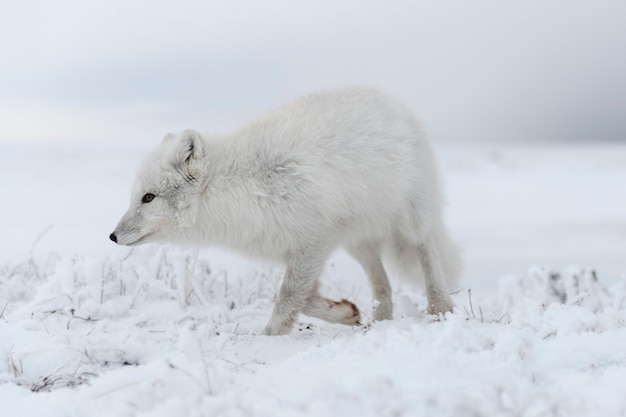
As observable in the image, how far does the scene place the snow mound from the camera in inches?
89.4

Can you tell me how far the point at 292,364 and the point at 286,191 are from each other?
1395 millimetres

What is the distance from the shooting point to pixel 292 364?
277 centimetres

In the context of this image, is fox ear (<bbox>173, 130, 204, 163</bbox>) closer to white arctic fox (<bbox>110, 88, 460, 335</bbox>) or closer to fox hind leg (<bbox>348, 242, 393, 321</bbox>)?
white arctic fox (<bbox>110, 88, 460, 335</bbox>)

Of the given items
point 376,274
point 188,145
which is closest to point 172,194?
point 188,145

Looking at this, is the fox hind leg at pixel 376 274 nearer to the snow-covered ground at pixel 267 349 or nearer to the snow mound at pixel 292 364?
the snow-covered ground at pixel 267 349

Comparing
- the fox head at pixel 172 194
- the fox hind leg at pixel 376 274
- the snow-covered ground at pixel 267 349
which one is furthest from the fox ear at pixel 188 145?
the fox hind leg at pixel 376 274

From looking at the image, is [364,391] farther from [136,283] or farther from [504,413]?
[136,283]

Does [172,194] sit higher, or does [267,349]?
[172,194]

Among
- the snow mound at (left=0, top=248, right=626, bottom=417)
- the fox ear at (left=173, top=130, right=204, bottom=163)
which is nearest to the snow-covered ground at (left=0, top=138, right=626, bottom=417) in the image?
the snow mound at (left=0, top=248, right=626, bottom=417)

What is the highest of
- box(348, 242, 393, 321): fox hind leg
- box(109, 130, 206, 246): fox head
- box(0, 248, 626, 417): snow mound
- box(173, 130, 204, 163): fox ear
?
box(173, 130, 204, 163): fox ear

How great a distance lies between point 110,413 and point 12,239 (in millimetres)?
7241

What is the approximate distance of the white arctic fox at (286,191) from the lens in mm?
3998

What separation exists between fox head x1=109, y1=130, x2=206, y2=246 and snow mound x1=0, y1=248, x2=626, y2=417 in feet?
1.80

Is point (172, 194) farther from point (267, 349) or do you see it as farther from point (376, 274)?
point (376, 274)
